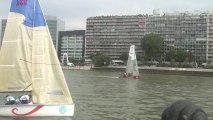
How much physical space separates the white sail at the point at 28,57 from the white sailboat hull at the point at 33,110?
3.00 feet

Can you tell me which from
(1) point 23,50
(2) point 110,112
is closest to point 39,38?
(1) point 23,50

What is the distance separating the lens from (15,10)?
2030 centimetres

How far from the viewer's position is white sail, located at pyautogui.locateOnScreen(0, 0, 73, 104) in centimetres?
2012

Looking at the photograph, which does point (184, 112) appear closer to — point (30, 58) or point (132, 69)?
point (30, 58)

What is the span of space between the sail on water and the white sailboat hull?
0.60 m

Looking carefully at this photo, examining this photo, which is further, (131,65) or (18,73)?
(131,65)

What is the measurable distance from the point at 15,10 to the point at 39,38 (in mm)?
1731

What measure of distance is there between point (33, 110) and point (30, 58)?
2.85m

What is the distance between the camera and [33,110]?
18.9 m

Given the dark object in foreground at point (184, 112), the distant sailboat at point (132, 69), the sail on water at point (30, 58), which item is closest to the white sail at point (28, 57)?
the sail on water at point (30, 58)

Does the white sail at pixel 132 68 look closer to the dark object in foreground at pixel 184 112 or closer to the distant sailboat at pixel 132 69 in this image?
the distant sailboat at pixel 132 69

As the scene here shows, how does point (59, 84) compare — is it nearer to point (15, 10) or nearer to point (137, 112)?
point (15, 10)

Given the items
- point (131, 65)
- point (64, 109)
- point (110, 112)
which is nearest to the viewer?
point (64, 109)

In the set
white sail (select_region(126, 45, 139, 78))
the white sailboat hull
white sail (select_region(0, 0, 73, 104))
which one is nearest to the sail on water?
white sail (select_region(0, 0, 73, 104))
